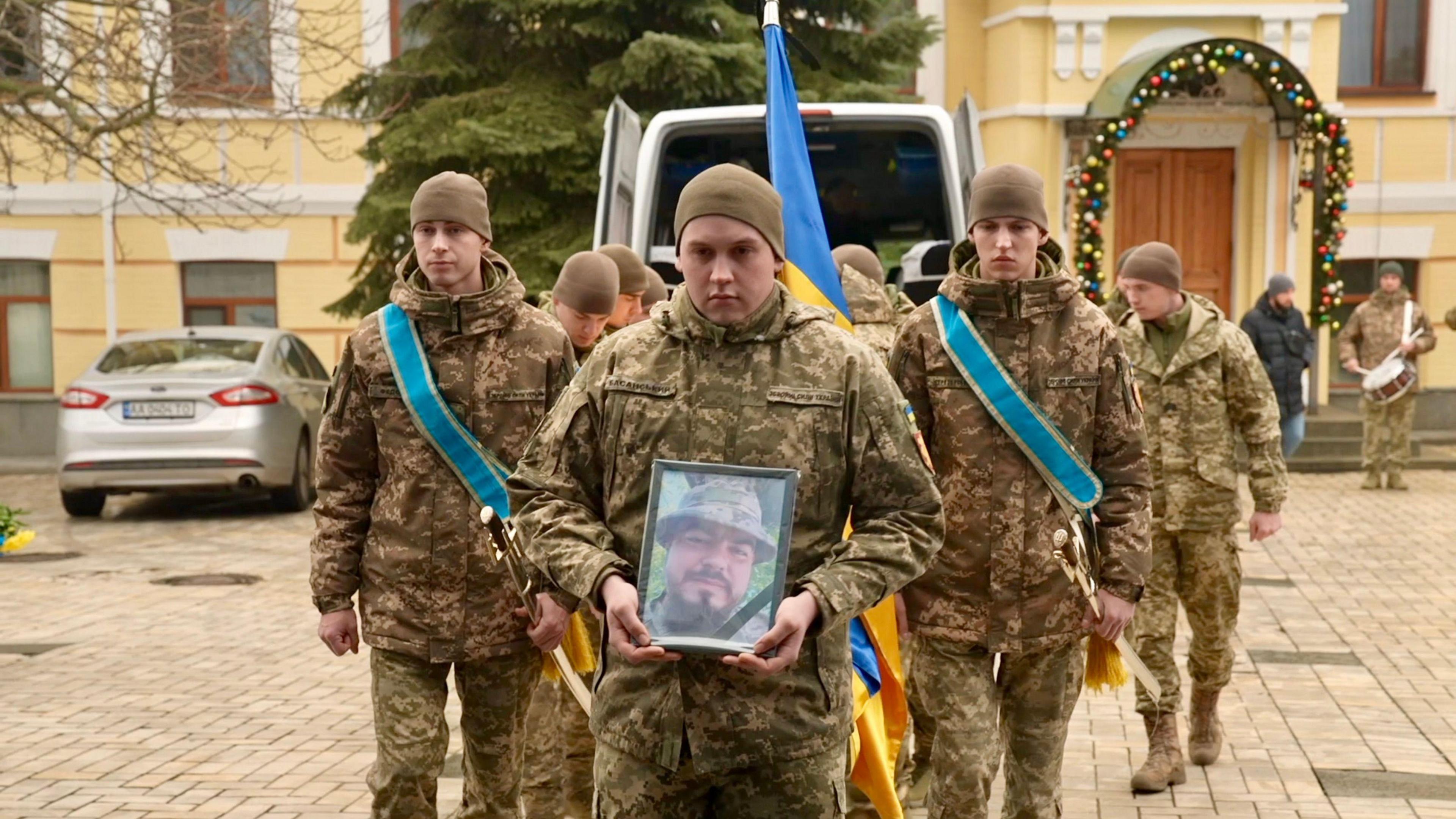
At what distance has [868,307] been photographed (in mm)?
7020

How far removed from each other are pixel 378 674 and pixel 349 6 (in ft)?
58.8

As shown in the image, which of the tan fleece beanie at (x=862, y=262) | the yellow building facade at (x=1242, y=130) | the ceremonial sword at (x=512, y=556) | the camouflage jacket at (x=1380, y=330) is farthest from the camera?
the yellow building facade at (x=1242, y=130)

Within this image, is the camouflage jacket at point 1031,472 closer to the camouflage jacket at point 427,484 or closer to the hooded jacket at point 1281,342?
the camouflage jacket at point 427,484

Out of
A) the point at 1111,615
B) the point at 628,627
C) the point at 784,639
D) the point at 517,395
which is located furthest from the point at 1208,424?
the point at 628,627

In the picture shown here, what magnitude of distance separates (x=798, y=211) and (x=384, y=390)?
6.21ft

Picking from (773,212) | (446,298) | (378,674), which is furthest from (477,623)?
(773,212)

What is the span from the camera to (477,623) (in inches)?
191

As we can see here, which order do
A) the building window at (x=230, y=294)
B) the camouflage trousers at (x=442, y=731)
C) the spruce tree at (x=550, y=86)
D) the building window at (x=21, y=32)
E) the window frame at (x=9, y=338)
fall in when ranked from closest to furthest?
1. the camouflage trousers at (x=442, y=731)
2. the building window at (x=21, y=32)
3. the spruce tree at (x=550, y=86)
4. the building window at (x=230, y=294)
5. the window frame at (x=9, y=338)

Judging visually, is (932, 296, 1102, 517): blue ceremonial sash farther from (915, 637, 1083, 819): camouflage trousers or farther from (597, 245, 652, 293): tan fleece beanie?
(597, 245, 652, 293): tan fleece beanie

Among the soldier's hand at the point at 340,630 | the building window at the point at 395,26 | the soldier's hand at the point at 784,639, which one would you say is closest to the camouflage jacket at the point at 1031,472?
the soldier's hand at the point at 340,630

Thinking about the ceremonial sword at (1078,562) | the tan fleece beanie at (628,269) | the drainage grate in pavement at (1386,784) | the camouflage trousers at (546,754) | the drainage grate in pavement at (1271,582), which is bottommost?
the drainage grate in pavement at (1271,582)

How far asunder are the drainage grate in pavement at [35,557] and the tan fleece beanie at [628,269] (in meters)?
7.67

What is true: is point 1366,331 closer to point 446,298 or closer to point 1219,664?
point 1219,664

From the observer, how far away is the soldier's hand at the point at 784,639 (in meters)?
3.29
